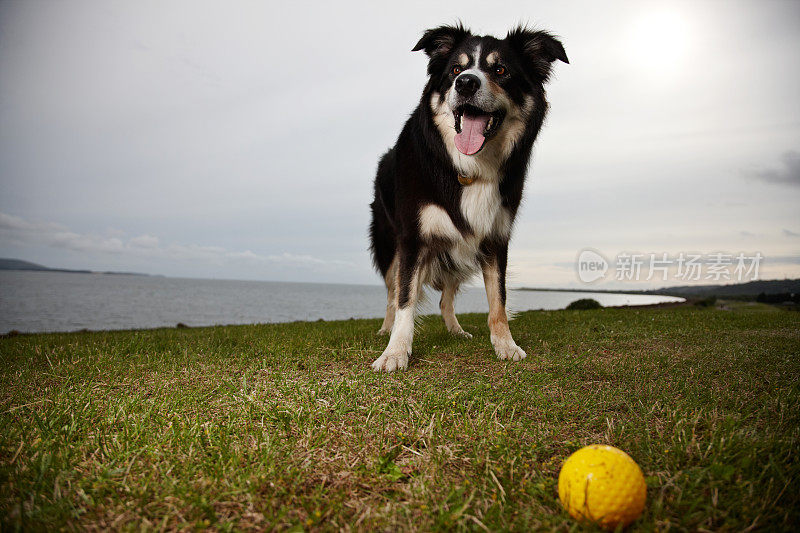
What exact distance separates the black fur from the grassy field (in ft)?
3.60

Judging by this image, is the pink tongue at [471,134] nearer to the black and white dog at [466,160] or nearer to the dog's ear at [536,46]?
the black and white dog at [466,160]

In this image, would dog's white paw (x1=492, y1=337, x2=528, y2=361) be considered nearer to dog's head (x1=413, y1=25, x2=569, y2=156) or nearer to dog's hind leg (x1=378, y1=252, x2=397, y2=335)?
dog's head (x1=413, y1=25, x2=569, y2=156)

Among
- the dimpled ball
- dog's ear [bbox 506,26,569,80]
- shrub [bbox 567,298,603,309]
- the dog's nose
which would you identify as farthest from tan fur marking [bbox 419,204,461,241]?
shrub [bbox 567,298,603,309]

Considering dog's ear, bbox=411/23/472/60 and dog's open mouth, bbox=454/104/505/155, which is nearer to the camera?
dog's open mouth, bbox=454/104/505/155

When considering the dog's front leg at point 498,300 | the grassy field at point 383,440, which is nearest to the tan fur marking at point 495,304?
the dog's front leg at point 498,300

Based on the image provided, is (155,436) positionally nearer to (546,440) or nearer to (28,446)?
(28,446)

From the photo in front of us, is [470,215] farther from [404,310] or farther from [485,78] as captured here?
[485,78]

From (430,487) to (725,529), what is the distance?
1.05 metres

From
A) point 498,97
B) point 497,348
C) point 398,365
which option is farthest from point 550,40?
point 398,365

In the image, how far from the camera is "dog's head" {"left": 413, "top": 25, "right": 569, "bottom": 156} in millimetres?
3688

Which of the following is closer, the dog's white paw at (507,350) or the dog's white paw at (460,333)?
the dog's white paw at (507,350)

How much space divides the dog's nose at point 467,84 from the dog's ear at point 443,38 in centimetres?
67

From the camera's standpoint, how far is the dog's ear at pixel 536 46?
388 centimetres

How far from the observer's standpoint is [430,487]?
70.7 inches
